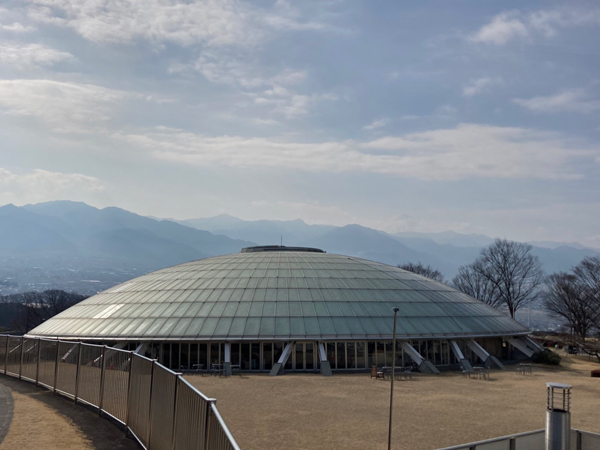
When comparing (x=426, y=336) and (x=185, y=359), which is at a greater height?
(x=426, y=336)

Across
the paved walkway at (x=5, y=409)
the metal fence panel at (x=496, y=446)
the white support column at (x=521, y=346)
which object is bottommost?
the white support column at (x=521, y=346)

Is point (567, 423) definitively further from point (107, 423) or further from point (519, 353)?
point (519, 353)

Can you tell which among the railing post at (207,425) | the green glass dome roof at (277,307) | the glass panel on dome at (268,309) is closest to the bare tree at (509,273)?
the green glass dome roof at (277,307)

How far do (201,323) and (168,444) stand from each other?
94.9ft

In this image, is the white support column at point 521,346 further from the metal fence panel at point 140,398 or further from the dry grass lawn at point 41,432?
the dry grass lawn at point 41,432

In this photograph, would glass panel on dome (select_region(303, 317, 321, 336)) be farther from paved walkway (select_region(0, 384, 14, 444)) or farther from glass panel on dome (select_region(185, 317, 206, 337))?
paved walkway (select_region(0, 384, 14, 444))

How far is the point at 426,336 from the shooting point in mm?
43625

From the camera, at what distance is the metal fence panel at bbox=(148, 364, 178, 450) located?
15.2 meters

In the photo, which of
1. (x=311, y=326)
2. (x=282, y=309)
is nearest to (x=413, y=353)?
(x=311, y=326)

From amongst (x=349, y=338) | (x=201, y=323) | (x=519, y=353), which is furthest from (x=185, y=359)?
(x=519, y=353)

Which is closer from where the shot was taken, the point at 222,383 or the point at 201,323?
the point at 222,383

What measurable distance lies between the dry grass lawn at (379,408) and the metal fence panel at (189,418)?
8.16 metres

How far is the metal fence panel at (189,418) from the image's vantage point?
41.3 ft

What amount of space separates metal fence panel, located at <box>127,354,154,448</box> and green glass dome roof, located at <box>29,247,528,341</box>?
22.6 m
